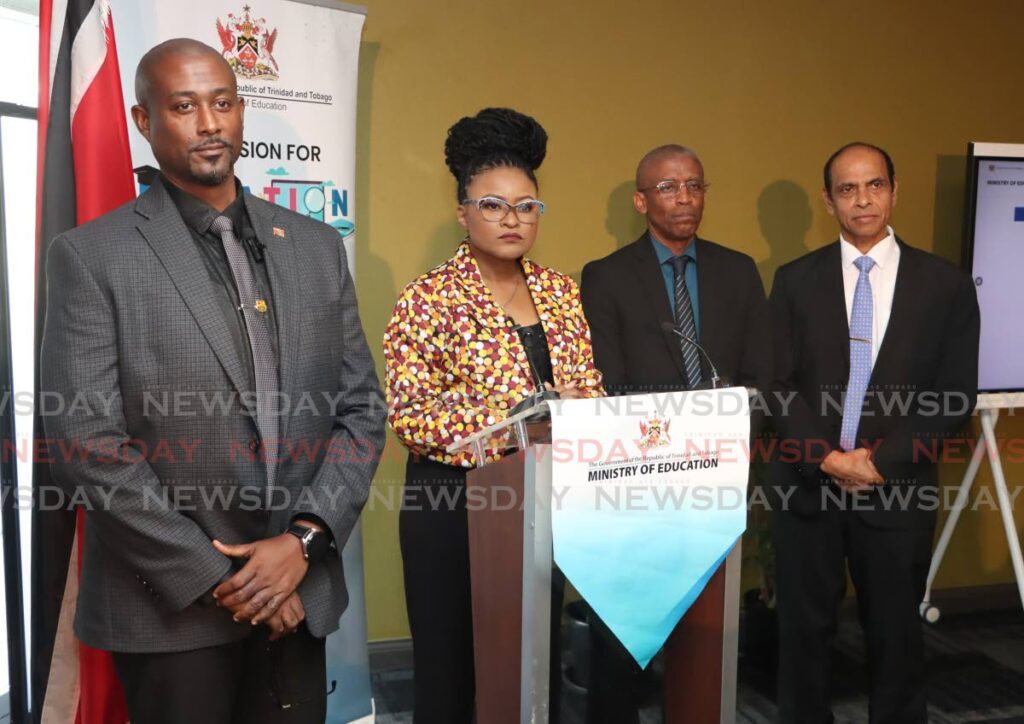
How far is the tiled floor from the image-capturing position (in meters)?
3.21

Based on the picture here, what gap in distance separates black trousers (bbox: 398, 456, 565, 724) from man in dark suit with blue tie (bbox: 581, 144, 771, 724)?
0.68 meters

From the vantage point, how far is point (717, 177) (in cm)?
401

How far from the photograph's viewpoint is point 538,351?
7.68 ft

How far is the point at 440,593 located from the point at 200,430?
84 cm

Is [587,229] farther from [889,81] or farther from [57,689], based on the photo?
[57,689]

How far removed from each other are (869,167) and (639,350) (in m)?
0.97

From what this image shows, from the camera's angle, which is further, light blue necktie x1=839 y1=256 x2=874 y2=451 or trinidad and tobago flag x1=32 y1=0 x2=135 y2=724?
light blue necktie x1=839 y1=256 x2=874 y2=451

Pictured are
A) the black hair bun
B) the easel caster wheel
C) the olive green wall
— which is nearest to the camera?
the black hair bun

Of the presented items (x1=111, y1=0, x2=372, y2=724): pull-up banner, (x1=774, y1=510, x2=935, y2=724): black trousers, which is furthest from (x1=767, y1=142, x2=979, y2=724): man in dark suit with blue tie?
(x1=111, y1=0, x2=372, y2=724): pull-up banner

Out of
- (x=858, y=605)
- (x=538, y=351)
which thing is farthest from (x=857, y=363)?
(x=538, y=351)

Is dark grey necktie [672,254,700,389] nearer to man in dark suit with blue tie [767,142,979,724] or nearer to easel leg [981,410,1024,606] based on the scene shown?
man in dark suit with blue tie [767,142,979,724]

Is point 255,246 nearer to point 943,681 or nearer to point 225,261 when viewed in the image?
point 225,261

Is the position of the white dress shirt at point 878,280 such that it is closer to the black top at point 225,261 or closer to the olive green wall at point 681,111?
the olive green wall at point 681,111

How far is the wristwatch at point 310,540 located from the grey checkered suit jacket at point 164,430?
0.09 ft
